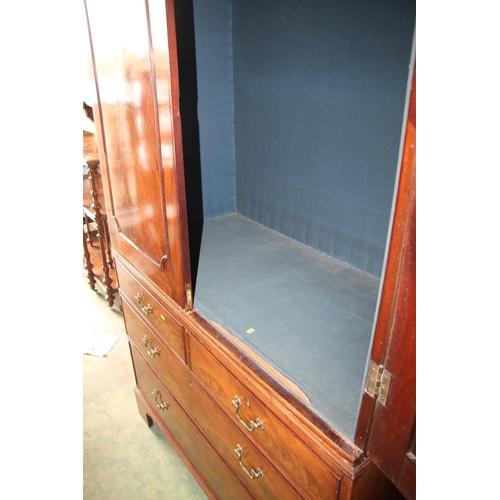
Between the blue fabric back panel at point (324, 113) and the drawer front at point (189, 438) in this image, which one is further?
the drawer front at point (189, 438)

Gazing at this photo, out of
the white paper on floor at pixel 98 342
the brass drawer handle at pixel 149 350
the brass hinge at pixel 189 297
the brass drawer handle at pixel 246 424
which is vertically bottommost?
the white paper on floor at pixel 98 342

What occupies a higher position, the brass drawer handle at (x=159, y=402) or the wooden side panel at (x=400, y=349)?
the wooden side panel at (x=400, y=349)

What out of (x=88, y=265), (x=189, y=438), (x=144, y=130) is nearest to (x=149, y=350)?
(x=189, y=438)

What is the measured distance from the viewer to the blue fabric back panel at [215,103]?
166 centimetres

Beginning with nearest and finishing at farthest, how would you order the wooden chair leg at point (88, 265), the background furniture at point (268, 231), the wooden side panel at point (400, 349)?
the wooden side panel at point (400, 349) → the background furniture at point (268, 231) → the wooden chair leg at point (88, 265)

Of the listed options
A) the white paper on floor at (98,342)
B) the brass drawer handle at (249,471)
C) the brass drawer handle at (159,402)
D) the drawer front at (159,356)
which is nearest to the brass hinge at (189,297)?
the drawer front at (159,356)

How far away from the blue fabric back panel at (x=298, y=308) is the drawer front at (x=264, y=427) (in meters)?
0.10

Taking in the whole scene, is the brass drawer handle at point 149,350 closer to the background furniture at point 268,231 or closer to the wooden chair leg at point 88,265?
the background furniture at point 268,231

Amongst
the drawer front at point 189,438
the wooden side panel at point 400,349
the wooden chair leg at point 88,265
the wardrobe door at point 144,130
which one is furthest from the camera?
the wooden chair leg at point 88,265

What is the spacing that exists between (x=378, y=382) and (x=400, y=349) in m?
0.09

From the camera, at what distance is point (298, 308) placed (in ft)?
3.95

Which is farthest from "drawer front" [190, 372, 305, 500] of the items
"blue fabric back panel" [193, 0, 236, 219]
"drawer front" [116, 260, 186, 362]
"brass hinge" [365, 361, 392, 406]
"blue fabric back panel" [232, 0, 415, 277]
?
"blue fabric back panel" [193, 0, 236, 219]

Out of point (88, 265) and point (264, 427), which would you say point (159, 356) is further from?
point (88, 265)

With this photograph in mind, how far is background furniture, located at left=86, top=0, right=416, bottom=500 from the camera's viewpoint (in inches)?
29.1
